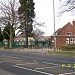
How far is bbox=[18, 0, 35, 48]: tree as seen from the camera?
69.8 metres

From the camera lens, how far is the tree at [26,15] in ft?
229

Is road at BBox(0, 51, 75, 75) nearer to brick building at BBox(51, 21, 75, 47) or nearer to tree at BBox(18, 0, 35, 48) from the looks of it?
tree at BBox(18, 0, 35, 48)

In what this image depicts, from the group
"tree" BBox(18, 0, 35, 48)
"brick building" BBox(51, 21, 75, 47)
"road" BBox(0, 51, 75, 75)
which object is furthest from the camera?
"brick building" BBox(51, 21, 75, 47)

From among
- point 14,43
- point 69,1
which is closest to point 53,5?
point 69,1

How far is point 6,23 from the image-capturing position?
7162 centimetres

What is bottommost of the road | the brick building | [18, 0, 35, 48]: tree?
the road

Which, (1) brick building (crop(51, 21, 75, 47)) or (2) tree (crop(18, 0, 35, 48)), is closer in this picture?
(2) tree (crop(18, 0, 35, 48))

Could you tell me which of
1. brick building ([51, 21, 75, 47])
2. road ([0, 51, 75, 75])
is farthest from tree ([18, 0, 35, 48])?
road ([0, 51, 75, 75])

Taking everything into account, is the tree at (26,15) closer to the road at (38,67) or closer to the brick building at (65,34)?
the brick building at (65,34)

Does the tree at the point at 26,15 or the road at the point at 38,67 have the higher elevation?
the tree at the point at 26,15

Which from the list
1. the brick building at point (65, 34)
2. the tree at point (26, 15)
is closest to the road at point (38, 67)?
the tree at point (26, 15)

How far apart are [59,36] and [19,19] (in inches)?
611

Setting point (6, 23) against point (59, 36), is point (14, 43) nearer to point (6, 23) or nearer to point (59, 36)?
point (6, 23)

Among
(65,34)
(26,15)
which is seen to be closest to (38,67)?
(26,15)
